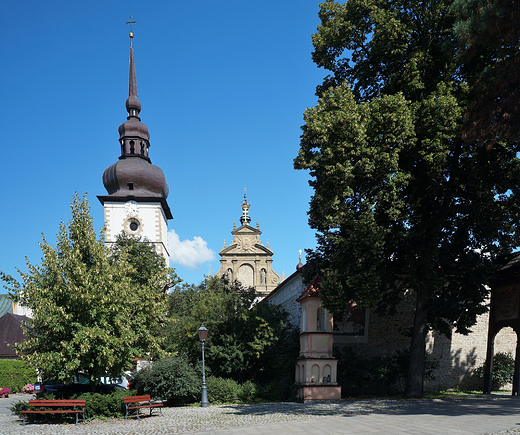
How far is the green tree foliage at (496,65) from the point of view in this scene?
38.0ft

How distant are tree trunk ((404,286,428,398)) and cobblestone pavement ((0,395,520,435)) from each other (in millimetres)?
1290

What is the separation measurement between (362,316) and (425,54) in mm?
10544

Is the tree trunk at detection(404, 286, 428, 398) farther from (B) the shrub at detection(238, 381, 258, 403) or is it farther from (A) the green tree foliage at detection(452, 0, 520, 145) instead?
(A) the green tree foliage at detection(452, 0, 520, 145)

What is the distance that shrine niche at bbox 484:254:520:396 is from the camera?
18.1m

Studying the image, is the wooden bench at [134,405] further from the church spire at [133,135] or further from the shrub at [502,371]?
the church spire at [133,135]

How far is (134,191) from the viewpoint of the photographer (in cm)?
5156

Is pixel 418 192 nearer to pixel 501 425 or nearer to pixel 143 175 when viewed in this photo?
pixel 501 425

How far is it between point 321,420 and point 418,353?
622cm

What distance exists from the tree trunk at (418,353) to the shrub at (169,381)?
7518mm

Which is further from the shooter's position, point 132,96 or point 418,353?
point 132,96

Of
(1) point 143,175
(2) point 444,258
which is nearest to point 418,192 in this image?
(2) point 444,258

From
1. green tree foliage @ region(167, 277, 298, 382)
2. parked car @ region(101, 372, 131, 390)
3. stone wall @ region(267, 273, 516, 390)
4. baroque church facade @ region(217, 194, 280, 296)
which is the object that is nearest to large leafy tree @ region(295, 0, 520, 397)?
stone wall @ region(267, 273, 516, 390)

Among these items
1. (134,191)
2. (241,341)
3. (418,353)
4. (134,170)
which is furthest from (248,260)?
(418,353)

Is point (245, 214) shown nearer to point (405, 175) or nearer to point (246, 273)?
point (246, 273)
